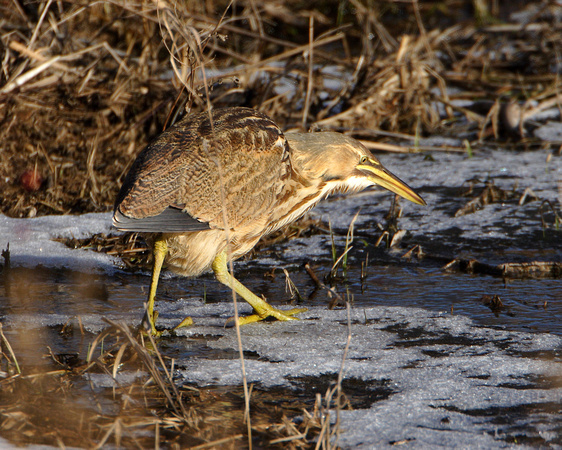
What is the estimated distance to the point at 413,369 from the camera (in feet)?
7.36

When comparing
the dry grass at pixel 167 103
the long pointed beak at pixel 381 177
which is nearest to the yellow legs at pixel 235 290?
the dry grass at pixel 167 103

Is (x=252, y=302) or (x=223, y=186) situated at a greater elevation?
(x=223, y=186)

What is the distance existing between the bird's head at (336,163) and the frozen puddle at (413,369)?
22.8 inches

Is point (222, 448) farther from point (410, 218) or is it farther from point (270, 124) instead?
point (410, 218)

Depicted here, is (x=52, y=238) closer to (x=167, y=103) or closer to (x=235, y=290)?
(x=235, y=290)

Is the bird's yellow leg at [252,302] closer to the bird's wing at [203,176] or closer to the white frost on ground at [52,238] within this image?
the bird's wing at [203,176]

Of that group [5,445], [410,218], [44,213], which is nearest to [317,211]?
[410,218]

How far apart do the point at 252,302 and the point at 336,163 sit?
71cm

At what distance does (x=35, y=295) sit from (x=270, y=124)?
111 centimetres

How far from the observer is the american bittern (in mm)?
2490

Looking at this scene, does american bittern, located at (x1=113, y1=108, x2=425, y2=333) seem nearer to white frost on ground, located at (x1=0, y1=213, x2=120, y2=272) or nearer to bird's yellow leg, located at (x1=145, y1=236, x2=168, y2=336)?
bird's yellow leg, located at (x1=145, y1=236, x2=168, y2=336)

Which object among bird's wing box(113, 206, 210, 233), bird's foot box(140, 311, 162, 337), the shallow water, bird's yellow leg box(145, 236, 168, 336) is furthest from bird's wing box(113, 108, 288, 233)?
the shallow water

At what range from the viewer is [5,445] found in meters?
1.72

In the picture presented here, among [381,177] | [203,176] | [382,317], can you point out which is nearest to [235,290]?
[203,176]
